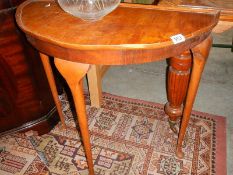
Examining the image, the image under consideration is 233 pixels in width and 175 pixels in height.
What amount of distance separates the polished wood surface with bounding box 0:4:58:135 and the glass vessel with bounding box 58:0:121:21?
0.29 metres

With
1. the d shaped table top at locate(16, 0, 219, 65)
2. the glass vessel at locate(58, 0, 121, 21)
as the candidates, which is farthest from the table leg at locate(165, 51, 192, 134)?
the glass vessel at locate(58, 0, 121, 21)

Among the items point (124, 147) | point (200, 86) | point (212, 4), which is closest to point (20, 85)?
point (124, 147)

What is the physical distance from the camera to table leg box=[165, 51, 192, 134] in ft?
4.17

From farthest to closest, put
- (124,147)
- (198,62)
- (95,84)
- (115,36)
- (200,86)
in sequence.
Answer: (200,86), (95,84), (124,147), (198,62), (115,36)

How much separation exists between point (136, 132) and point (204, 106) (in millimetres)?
548

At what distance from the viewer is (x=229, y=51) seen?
97.0 inches

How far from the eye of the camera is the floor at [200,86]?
1.81m

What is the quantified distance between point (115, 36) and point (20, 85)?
0.74 meters

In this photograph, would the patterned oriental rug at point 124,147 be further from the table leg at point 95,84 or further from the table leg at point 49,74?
the table leg at point 49,74

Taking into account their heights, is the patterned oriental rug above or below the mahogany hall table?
below

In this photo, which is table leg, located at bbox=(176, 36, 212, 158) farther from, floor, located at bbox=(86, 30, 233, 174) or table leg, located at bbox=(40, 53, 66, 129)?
table leg, located at bbox=(40, 53, 66, 129)

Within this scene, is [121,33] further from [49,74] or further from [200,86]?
[200,86]

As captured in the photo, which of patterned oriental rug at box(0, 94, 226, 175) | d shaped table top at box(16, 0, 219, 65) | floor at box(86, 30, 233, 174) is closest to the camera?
d shaped table top at box(16, 0, 219, 65)

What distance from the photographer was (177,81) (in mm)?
1351
